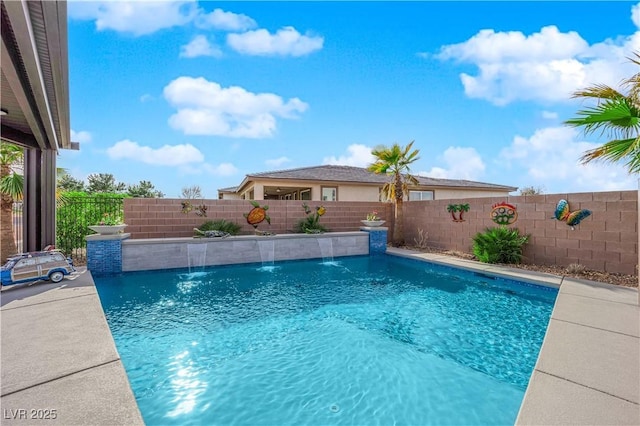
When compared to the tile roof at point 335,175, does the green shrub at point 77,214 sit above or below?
below

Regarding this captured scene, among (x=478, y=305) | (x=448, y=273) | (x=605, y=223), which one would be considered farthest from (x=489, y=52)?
(x=478, y=305)

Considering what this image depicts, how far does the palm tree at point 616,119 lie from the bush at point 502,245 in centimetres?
372

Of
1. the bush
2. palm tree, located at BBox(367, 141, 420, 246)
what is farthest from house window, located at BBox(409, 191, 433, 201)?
the bush

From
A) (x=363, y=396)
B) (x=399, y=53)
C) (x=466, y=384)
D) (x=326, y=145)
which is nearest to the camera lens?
(x=363, y=396)

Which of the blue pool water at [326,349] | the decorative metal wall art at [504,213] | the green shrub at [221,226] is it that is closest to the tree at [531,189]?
the decorative metal wall art at [504,213]

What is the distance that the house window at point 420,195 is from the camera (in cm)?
1850

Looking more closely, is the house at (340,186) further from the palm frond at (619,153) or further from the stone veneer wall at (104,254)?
the palm frond at (619,153)

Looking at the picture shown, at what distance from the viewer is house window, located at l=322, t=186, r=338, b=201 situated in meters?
16.6

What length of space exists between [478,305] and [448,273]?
117 inches

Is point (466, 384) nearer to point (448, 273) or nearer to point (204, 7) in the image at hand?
point (448, 273)

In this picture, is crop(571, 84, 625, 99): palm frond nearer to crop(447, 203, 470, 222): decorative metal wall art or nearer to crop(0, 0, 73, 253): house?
crop(447, 203, 470, 222): decorative metal wall art

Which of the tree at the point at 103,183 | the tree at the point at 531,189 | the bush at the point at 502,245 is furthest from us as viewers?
the tree at the point at 103,183

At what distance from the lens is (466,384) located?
3.22 m

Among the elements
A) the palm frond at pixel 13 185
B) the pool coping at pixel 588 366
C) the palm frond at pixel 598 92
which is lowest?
the pool coping at pixel 588 366
